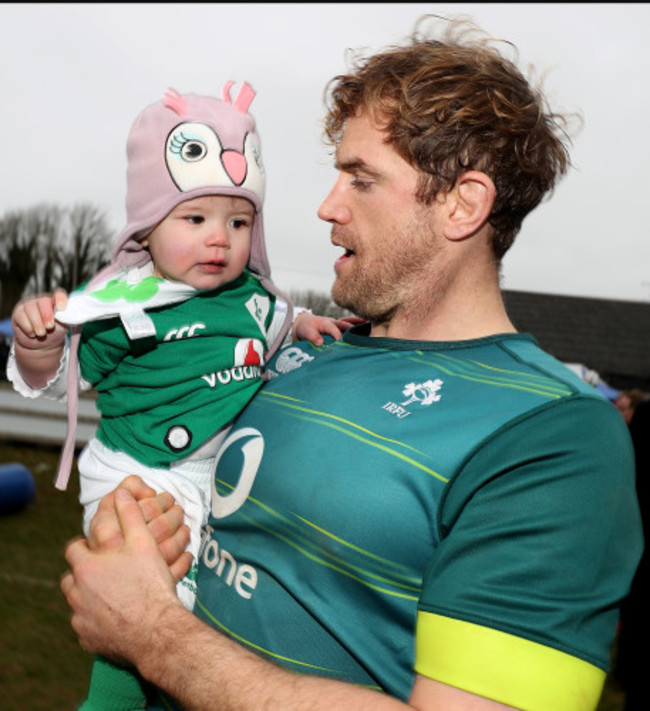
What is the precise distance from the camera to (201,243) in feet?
8.31

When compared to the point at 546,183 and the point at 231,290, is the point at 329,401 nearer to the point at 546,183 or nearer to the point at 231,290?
the point at 231,290

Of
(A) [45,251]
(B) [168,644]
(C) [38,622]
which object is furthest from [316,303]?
(A) [45,251]

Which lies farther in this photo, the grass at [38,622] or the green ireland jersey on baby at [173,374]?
the grass at [38,622]

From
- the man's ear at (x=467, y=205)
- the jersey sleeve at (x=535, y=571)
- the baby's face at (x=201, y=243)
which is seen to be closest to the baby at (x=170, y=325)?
the baby's face at (x=201, y=243)

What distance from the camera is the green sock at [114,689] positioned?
2246mm

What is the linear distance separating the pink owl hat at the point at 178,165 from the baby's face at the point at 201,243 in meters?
0.04

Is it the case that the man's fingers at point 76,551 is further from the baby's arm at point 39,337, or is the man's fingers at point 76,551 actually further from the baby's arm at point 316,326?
the baby's arm at point 316,326

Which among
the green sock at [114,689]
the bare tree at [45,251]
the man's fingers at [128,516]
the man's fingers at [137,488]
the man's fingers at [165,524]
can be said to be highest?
the man's fingers at [128,516]

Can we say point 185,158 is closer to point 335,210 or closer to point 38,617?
point 335,210

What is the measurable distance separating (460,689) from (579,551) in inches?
13.5

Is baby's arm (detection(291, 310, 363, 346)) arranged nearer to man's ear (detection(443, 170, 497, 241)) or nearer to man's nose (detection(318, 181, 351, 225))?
man's nose (detection(318, 181, 351, 225))

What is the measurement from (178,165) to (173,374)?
2.18 feet

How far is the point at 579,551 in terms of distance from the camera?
5.04 feet

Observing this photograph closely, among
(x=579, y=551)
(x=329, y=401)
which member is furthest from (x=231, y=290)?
(x=579, y=551)
